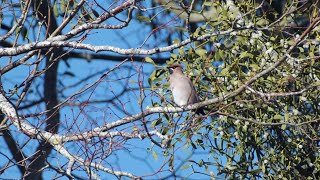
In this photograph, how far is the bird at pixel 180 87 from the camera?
4.15 metres

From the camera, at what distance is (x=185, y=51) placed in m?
4.56

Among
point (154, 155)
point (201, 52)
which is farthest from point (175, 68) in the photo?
point (154, 155)

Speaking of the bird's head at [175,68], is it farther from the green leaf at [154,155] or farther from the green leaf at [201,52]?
the green leaf at [154,155]

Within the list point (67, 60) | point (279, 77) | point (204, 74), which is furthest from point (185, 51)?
point (67, 60)

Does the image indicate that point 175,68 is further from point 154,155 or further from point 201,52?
point 154,155

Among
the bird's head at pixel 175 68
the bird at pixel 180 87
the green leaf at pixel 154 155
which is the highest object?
the bird's head at pixel 175 68

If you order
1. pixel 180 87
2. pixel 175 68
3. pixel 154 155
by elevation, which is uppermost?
pixel 175 68

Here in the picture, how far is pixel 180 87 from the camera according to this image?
4.26m

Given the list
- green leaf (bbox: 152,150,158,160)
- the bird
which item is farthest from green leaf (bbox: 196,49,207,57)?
green leaf (bbox: 152,150,158,160)

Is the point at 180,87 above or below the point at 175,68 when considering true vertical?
below

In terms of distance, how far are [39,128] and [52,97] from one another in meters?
2.24

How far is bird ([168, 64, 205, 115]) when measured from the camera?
4148 millimetres

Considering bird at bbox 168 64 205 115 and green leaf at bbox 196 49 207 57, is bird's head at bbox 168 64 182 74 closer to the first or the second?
bird at bbox 168 64 205 115

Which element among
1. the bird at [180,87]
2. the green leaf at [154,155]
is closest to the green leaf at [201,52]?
the bird at [180,87]
